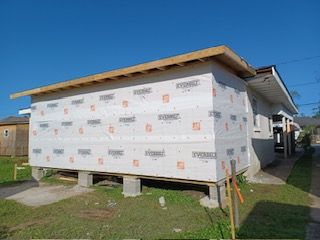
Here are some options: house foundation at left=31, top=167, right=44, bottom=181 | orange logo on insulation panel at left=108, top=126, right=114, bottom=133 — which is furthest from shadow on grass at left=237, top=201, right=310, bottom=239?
house foundation at left=31, top=167, right=44, bottom=181

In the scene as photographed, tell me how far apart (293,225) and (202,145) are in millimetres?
2348

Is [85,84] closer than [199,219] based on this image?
No

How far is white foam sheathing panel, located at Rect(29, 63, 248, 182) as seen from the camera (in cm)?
596

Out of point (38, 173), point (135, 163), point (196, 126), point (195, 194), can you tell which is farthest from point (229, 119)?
point (38, 173)

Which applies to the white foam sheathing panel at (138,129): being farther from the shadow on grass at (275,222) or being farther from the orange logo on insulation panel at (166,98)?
the shadow on grass at (275,222)

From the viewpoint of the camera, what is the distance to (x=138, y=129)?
700cm

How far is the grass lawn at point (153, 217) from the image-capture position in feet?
13.9

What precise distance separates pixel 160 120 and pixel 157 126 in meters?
0.18

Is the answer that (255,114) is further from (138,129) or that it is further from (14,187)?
(14,187)

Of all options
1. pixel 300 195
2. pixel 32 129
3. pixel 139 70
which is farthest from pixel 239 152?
pixel 32 129

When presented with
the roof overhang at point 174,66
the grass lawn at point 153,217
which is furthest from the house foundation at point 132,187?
the roof overhang at point 174,66

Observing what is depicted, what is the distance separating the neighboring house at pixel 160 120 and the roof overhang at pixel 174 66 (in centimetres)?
2

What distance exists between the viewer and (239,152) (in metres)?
7.32

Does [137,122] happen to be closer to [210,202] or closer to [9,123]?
[210,202]
